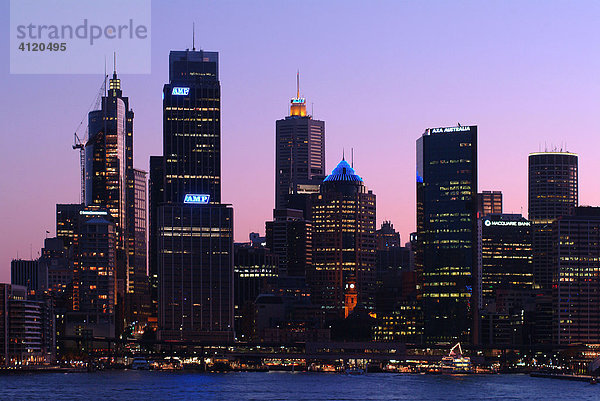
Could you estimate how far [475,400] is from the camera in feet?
632

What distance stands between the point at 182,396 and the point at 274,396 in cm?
1365

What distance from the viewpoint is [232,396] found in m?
197

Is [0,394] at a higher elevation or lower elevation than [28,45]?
lower

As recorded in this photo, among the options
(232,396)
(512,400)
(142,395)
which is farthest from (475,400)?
(142,395)

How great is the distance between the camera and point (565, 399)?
196625 millimetres

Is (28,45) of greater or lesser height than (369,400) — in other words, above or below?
above

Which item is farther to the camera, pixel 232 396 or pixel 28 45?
Result: pixel 232 396

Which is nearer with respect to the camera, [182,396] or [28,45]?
[28,45]

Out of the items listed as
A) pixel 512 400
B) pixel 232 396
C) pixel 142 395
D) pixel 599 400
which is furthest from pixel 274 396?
pixel 599 400

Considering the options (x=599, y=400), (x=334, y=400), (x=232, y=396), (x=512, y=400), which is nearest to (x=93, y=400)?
(x=232, y=396)

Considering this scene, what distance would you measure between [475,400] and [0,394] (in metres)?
69.6

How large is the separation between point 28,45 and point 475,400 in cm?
11100

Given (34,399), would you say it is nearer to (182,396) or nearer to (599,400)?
(182,396)

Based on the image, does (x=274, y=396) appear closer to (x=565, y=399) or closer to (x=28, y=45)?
(x=565, y=399)
